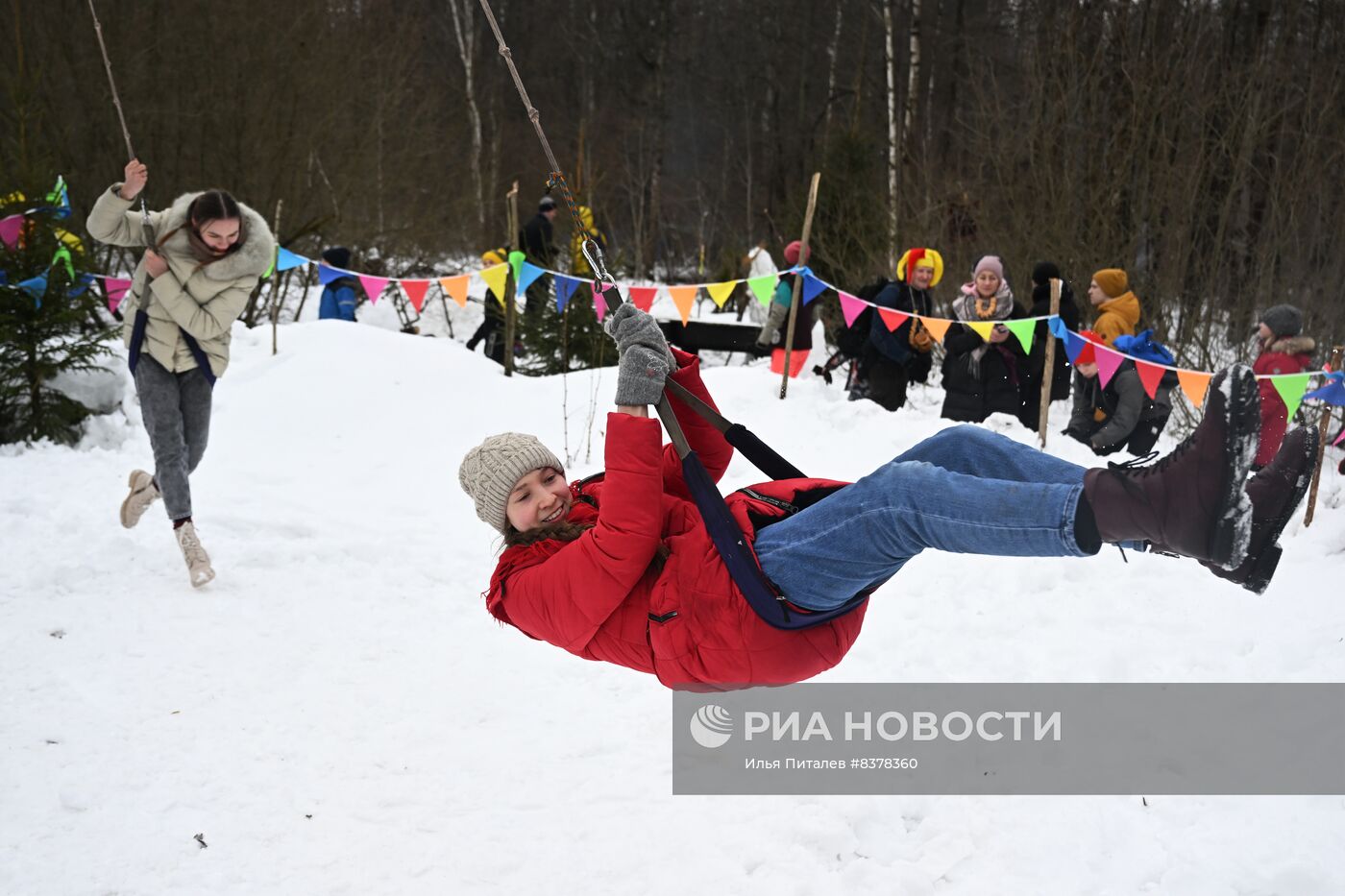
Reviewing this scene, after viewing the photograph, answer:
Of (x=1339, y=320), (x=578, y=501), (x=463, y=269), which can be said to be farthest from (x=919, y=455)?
(x=463, y=269)

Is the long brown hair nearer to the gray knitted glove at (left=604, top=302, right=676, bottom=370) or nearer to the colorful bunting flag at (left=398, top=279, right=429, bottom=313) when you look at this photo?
the gray knitted glove at (left=604, top=302, right=676, bottom=370)

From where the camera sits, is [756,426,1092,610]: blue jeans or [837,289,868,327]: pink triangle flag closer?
[756,426,1092,610]: blue jeans

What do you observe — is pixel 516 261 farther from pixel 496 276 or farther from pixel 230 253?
pixel 230 253

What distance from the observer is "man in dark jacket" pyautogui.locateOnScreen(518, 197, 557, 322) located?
41.1 feet

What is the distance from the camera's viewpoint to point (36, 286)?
7.27 m

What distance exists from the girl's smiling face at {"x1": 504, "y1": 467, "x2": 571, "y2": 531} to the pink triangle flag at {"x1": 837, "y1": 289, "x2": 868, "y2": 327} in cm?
547

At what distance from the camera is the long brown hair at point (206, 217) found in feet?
15.7

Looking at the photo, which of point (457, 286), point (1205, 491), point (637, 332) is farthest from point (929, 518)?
point (457, 286)

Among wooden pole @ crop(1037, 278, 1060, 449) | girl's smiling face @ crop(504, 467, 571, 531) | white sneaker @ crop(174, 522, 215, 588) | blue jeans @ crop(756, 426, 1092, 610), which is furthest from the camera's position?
wooden pole @ crop(1037, 278, 1060, 449)

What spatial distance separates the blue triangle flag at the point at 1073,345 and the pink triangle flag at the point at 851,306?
1.59 metres

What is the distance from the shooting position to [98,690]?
4.20 meters

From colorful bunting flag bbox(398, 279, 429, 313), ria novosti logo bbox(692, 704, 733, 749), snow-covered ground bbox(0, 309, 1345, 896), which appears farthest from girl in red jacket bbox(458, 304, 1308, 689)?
colorful bunting flag bbox(398, 279, 429, 313)

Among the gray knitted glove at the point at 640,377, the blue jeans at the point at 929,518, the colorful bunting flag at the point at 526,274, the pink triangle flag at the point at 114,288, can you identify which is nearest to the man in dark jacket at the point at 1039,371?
the colorful bunting flag at the point at 526,274

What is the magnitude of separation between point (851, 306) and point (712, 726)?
15.9 feet
